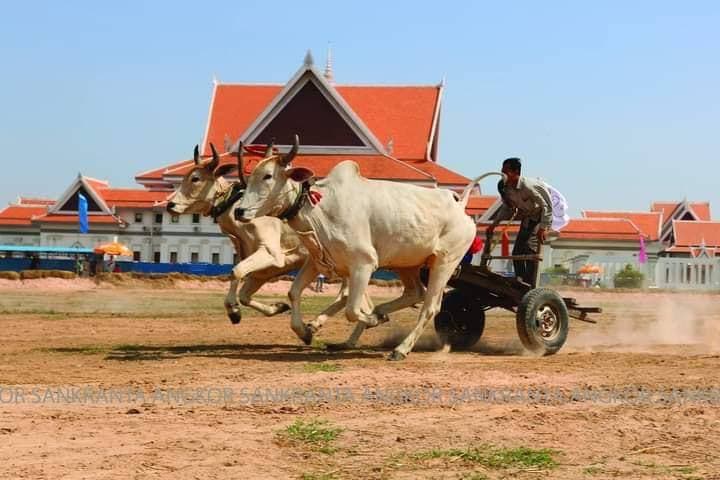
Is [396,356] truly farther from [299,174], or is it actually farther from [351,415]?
[351,415]

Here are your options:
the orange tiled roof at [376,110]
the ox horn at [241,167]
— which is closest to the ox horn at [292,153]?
the ox horn at [241,167]

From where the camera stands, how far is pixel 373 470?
603cm

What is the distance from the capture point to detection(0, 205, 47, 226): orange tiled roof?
277 ft

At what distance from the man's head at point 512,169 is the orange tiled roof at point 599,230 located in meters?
64.3

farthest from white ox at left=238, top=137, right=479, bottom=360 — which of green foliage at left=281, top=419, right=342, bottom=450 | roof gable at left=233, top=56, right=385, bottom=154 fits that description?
roof gable at left=233, top=56, right=385, bottom=154

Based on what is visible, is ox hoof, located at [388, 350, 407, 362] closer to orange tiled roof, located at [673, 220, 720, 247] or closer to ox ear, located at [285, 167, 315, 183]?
ox ear, located at [285, 167, 315, 183]

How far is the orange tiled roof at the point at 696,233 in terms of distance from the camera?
3314 inches

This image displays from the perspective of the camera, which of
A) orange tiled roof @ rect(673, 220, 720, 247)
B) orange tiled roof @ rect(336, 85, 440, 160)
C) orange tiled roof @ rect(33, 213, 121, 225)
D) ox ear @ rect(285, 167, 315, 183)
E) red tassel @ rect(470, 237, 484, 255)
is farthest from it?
orange tiled roof @ rect(673, 220, 720, 247)

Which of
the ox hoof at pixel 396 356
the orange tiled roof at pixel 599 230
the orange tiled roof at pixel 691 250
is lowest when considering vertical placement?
the ox hoof at pixel 396 356

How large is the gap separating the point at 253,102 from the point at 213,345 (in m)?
55.5

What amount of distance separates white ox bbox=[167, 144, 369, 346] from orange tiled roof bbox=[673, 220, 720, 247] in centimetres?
7353

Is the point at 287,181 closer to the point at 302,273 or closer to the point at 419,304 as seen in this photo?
the point at 302,273

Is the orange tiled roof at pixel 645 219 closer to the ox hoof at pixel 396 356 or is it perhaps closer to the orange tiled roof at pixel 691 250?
the orange tiled roof at pixel 691 250

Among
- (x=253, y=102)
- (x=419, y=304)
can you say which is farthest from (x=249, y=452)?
(x=253, y=102)
